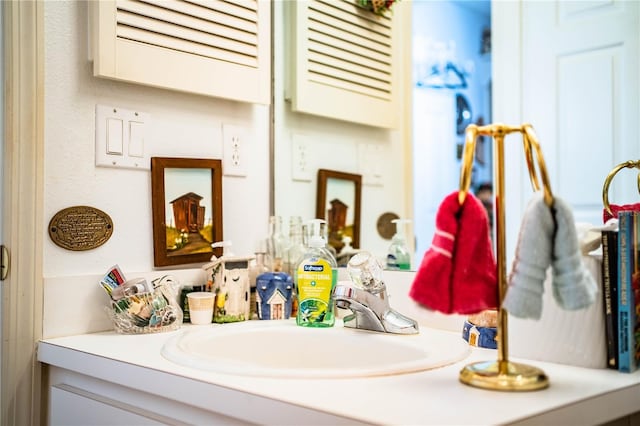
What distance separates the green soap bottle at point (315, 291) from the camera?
1.50 metres

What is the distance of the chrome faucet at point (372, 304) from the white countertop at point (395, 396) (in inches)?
8.2

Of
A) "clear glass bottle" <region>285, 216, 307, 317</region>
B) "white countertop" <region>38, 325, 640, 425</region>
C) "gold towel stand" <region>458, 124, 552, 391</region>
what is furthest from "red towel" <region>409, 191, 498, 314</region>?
"clear glass bottle" <region>285, 216, 307, 317</region>

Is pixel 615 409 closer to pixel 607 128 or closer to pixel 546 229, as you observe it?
pixel 546 229

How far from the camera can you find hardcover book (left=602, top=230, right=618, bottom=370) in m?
1.03

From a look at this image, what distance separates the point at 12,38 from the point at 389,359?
1.03 meters

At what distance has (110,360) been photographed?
1190mm

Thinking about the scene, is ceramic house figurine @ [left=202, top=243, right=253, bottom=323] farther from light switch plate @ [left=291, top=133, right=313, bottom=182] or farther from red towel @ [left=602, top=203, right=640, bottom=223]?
red towel @ [left=602, top=203, right=640, bottom=223]

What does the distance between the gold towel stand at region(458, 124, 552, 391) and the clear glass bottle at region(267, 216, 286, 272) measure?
0.86 metres

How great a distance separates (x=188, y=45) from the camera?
158 cm

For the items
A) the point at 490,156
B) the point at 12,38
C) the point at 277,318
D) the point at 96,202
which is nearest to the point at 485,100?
the point at 490,156

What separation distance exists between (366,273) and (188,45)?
703mm

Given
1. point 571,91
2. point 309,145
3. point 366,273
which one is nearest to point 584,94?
point 571,91

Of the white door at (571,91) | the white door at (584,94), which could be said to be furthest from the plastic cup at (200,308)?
the white door at (584,94)

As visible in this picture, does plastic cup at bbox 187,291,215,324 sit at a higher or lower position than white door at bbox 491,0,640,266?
lower
